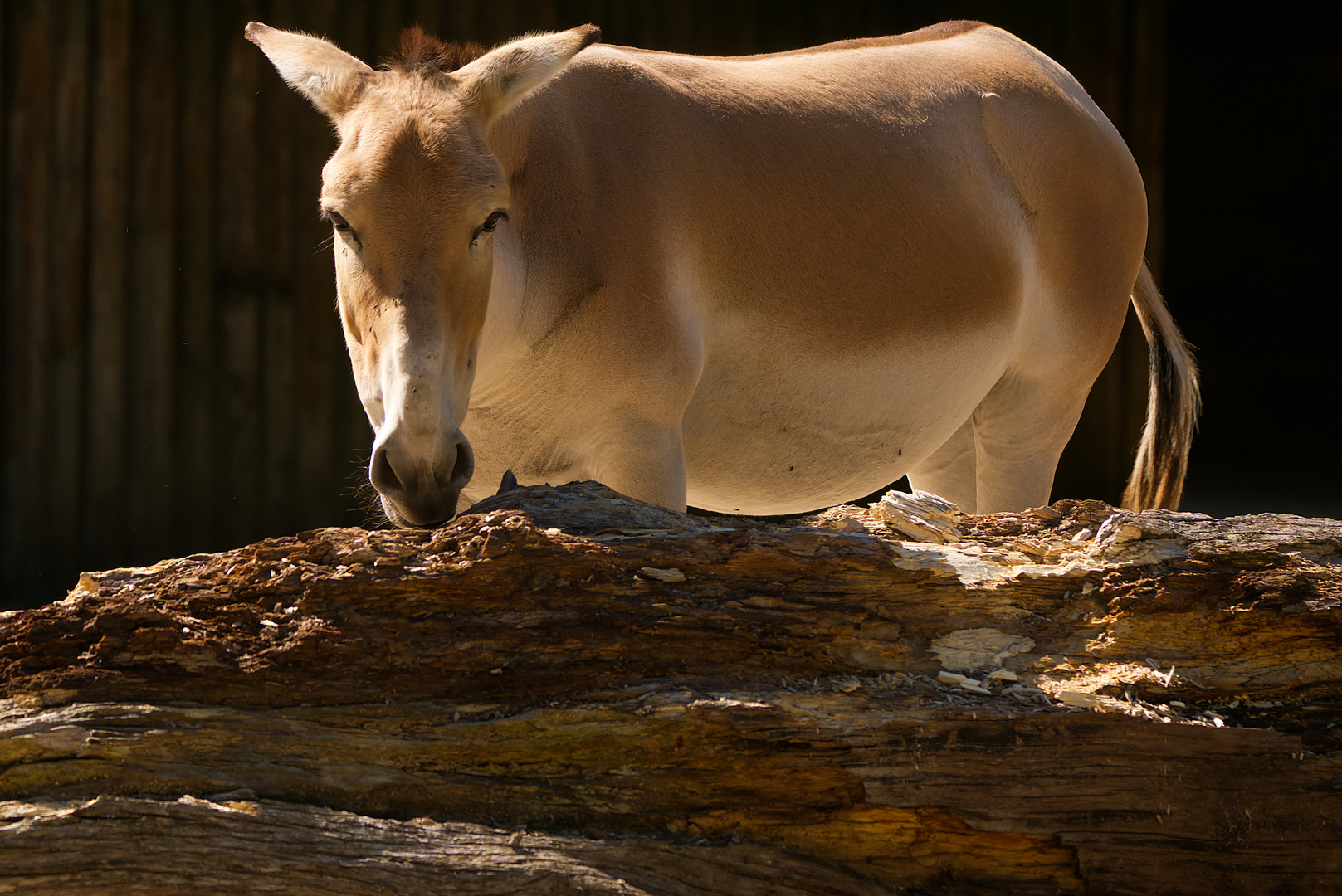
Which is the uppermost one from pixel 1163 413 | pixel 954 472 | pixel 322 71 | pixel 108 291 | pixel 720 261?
pixel 322 71

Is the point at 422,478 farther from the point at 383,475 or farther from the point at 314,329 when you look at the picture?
the point at 314,329

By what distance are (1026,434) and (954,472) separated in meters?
0.44

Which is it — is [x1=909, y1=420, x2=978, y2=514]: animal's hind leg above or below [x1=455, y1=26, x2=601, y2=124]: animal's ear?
below

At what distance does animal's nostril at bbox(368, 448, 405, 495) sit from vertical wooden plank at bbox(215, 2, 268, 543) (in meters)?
4.25

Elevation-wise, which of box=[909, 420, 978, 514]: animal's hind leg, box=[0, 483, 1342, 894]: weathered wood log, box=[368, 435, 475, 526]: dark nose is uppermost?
box=[368, 435, 475, 526]: dark nose

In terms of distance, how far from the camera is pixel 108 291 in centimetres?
559

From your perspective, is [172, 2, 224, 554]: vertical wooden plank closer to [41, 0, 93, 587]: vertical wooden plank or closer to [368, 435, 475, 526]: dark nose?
[41, 0, 93, 587]: vertical wooden plank

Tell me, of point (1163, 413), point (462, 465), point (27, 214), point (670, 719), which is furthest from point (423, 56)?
point (27, 214)

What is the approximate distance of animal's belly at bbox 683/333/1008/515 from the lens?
2734 millimetres

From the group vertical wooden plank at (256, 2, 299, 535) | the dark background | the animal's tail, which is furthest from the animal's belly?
vertical wooden plank at (256, 2, 299, 535)

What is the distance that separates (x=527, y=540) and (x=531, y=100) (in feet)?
3.87

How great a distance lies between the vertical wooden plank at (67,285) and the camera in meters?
5.54

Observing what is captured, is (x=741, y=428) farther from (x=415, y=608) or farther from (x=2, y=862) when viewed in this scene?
(x=2, y=862)

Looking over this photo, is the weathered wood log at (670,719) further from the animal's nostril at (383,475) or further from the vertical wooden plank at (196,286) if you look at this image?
the vertical wooden plank at (196,286)
